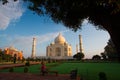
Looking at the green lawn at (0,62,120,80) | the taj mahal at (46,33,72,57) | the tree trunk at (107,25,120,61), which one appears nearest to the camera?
the tree trunk at (107,25,120,61)

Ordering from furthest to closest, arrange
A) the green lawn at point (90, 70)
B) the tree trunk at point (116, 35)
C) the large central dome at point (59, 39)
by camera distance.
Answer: the large central dome at point (59, 39) < the green lawn at point (90, 70) < the tree trunk at point (116, 35)

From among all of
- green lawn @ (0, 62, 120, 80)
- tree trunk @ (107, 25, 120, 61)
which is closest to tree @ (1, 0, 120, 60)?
tree trunk @ (107, 25, 120, 61)

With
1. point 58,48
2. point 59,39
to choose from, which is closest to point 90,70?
point 59,39

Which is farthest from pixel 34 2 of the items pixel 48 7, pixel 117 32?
pixel 117 32

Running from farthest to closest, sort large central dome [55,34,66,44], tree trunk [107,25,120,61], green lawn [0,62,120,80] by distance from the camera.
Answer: large central dome [55,34,66,44]
green lawn [0,62,120,80]
tree trunk [107,25,120,61]

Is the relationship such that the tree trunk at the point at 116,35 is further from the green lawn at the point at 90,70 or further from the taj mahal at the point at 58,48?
the taj mahal at the point at 58,48

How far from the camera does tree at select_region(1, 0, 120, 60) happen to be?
6.76 metres

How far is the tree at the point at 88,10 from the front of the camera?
676 centimetres

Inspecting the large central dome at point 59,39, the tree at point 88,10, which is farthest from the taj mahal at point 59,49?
the tree at point 88,10

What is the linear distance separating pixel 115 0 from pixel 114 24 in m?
1.13

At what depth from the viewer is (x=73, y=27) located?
973 cm

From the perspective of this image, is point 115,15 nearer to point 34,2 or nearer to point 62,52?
point 34,2

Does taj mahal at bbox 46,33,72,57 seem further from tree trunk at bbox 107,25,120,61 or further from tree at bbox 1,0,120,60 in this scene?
tree trunk at bbox 107,25,120,61

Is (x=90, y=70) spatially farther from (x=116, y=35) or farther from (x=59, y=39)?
(x=59, y=39)
